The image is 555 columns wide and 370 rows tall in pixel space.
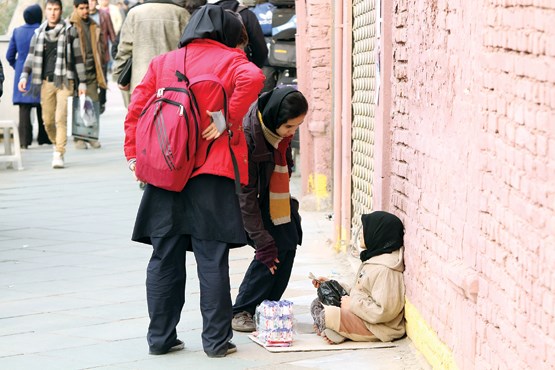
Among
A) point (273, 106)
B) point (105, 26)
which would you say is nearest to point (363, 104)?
point (273, 106)

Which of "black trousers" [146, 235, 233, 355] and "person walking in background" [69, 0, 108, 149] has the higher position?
"person walking in background" [69, 0, 108, 149]

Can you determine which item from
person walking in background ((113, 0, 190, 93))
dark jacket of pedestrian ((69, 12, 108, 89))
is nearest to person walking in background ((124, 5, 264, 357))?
person walking in background ((113, 0, 190, 93))

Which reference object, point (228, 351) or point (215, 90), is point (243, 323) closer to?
point (228, 351)

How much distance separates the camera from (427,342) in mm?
5965

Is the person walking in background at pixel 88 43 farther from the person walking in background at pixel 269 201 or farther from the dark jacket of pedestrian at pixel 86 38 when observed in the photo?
the person walking in background at pixel 269 201

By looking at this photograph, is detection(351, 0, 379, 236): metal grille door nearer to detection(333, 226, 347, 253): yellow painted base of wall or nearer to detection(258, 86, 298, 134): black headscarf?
detection(333, 226, 347, 253): yellow painted base of wall

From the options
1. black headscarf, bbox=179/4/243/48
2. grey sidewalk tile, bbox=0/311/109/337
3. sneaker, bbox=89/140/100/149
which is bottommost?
sneaker, bbox=89/140/100/149

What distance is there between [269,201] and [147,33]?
5.89 metres

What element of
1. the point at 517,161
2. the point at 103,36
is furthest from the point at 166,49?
the point at 103,36

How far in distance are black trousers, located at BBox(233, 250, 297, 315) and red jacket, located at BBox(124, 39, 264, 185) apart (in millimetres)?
820

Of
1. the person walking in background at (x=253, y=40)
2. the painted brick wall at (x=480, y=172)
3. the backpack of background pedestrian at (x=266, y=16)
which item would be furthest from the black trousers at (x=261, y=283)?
the backpack of background pedestrian at (x=266, y=16)

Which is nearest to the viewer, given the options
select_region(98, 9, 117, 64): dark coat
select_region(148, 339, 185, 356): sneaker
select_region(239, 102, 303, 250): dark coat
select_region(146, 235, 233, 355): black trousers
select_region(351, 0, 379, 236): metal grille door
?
select_region(146, 235, 233, 355): black trousers

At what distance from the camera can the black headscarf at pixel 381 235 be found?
656 centimetres

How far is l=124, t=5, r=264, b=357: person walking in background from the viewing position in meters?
6.18
